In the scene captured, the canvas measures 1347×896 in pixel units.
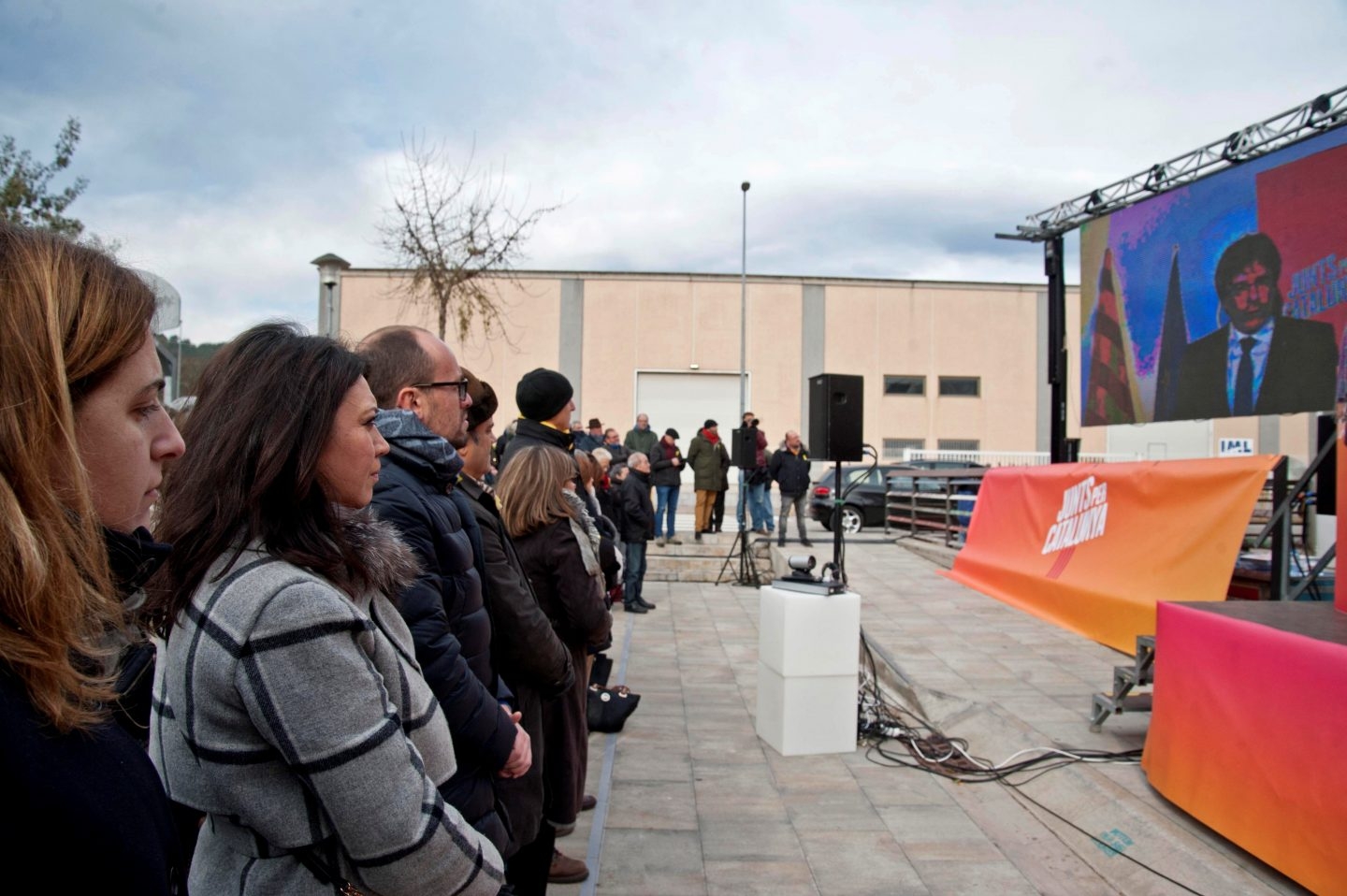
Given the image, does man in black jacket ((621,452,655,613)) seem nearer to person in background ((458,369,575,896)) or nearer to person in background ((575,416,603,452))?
person in background ((575,416,603,452))

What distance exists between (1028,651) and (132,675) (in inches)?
268

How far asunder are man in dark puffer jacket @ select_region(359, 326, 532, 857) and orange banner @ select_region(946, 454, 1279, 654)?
404cm

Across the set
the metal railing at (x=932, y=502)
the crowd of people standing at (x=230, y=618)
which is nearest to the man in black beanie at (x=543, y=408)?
the crowd of people standing at (x=230, y=618)

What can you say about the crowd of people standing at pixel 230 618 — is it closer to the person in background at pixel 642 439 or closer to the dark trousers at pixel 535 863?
the dark trousers at pixel 535 863

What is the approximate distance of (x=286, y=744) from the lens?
1.16 m

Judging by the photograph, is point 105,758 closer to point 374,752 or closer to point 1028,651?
point 374,752

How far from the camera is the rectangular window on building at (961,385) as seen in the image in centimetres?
2984

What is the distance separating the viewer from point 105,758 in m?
0.78

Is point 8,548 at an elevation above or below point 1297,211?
below

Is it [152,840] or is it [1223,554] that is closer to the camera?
[152,840]

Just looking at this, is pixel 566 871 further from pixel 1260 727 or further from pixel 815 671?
pixel 1260 727

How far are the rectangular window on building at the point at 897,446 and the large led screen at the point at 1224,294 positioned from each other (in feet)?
59.3

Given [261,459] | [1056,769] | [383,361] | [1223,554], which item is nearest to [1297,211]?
[1223,554]

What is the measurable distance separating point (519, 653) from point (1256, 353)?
8.73m
